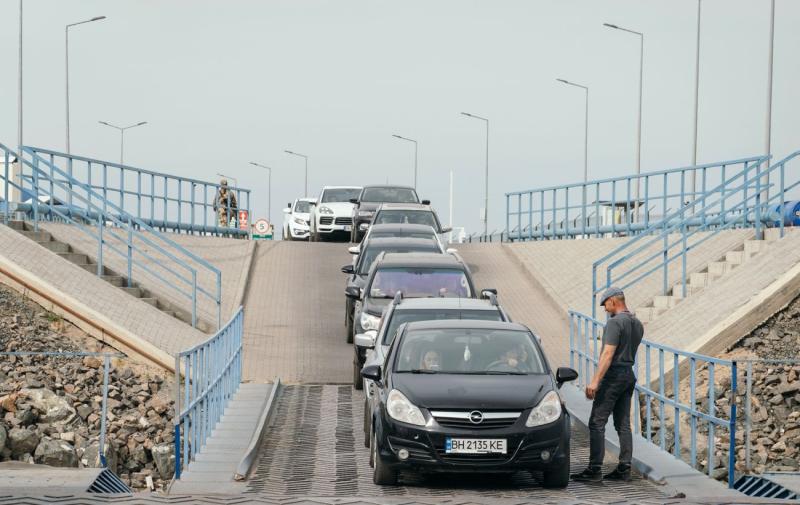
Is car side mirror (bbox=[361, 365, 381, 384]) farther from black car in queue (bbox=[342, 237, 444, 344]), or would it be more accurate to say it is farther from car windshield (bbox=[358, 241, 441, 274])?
car windshield (bbox=[358, 241, 441, 274])

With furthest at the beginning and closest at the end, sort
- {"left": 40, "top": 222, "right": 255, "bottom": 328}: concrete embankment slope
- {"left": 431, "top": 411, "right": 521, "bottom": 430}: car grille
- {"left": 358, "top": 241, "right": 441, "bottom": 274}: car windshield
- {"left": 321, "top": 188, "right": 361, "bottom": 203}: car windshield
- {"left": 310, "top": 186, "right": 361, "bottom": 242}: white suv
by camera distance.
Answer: {"left": 321, "top": 188, "right": 361, "bottom": 203}: car windshield < {"left": 310, "top": 186, "right": 361, "bottom": 242}: white suv < {"left": 40, "top": 222, "right": 255, "bottom": 328}: concrete embankment slope < {"left": 358, "top": 241, "right": 441, "bottom": 274}: car windshield < {"left": 431, "top": 411, "right": 521, "bottom": 430}: car grille

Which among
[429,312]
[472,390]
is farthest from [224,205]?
[472,390]

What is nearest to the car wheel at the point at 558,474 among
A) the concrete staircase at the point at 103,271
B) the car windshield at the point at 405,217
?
the concrete staircase at the point at 103,271

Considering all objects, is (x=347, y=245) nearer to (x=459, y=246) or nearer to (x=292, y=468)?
(x=459, y=246)

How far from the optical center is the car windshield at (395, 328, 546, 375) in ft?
41.9

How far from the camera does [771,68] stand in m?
33.2

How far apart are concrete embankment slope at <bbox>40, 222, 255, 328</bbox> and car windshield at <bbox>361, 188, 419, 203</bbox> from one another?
4076 millimetres

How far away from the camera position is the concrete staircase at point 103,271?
2384 centimetres

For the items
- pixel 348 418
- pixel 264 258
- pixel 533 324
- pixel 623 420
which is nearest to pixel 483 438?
pixel 623 420

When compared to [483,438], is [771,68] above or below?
above

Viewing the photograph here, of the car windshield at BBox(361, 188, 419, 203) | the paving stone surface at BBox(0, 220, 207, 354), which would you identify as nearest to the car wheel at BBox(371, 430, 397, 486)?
the paving stone surface at BBox(0, 220, 207, 354)

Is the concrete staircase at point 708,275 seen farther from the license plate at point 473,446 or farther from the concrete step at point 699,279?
the license plate at point 473,446

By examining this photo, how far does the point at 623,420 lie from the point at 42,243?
13754mm

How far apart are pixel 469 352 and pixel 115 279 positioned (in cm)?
1222
